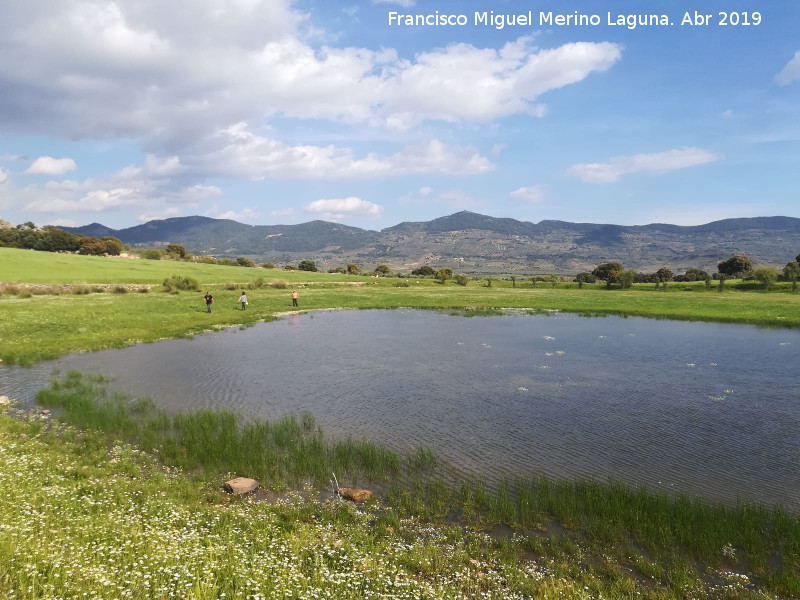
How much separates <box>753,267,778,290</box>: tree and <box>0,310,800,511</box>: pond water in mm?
66168

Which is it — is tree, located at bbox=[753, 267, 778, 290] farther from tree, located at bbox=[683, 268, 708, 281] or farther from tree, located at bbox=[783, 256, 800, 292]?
tree, located at bbox=[683, 268, 708, 281]

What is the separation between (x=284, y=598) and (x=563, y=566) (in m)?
5.93

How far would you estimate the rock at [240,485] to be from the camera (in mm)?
13234

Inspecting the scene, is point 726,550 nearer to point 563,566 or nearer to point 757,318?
point 563,566

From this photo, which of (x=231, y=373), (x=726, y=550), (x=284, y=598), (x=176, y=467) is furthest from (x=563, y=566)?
(x=231, y=373)

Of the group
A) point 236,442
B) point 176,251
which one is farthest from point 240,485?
point 176,251

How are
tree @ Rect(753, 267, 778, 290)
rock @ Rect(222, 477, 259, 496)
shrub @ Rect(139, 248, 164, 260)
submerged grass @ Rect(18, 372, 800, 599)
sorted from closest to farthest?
submerged grass @ Rect(18, 372, 800, 599) < rock @ Rect(222, 477, 259, 496) < tree @ Rect(753, 267, 778, 290) < shrub @ Rect(139, 248, 164, 260)

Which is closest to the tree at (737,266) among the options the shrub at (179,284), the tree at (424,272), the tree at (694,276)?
the tree at (694,276)

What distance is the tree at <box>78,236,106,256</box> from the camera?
156750mm

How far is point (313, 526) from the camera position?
440 inches

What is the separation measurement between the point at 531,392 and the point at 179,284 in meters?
82.8

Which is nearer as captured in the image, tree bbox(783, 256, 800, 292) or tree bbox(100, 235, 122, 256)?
tree bbox(783, 256, 800, 292)

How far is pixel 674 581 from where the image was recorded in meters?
9.43

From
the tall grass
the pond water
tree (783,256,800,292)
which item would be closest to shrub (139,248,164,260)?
the pond water
